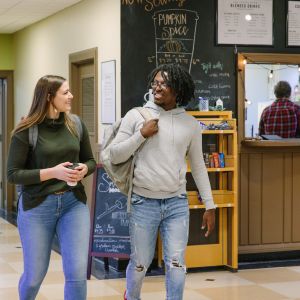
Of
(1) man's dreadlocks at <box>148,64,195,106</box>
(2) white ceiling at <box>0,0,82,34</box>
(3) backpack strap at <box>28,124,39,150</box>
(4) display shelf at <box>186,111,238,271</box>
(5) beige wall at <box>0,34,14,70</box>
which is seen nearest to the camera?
(3) backpack strap at <box>28,124,39,150</box>

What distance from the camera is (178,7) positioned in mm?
6250

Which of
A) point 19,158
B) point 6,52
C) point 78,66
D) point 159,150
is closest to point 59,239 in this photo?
point 19,158

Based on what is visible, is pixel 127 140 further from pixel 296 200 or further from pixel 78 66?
pixel 78 66

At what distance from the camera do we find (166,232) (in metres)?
3.79

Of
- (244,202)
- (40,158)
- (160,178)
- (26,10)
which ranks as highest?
(26,10)

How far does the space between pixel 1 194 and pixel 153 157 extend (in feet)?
24.1

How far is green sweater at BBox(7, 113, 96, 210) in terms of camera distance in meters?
3.48

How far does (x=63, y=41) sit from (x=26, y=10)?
59cm

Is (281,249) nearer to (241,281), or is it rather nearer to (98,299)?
(241,281)

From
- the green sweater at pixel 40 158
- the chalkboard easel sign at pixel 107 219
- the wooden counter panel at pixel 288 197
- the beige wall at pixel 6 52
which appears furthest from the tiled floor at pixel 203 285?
the beige wall at pixel 6 52

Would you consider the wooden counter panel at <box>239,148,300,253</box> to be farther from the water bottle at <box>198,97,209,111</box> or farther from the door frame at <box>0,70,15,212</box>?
the door frame at <box>0,70,15,212</box>

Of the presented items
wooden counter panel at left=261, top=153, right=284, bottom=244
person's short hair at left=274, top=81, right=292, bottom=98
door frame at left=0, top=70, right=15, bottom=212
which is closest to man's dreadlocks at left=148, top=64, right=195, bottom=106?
wooden counter panel at left=261, top=153, right=284, bottom=244

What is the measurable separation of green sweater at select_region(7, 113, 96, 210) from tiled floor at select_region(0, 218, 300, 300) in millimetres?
1829

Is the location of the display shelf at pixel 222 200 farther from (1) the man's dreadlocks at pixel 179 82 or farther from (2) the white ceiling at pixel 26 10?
(2) the white ceiling at pixel 26 10
